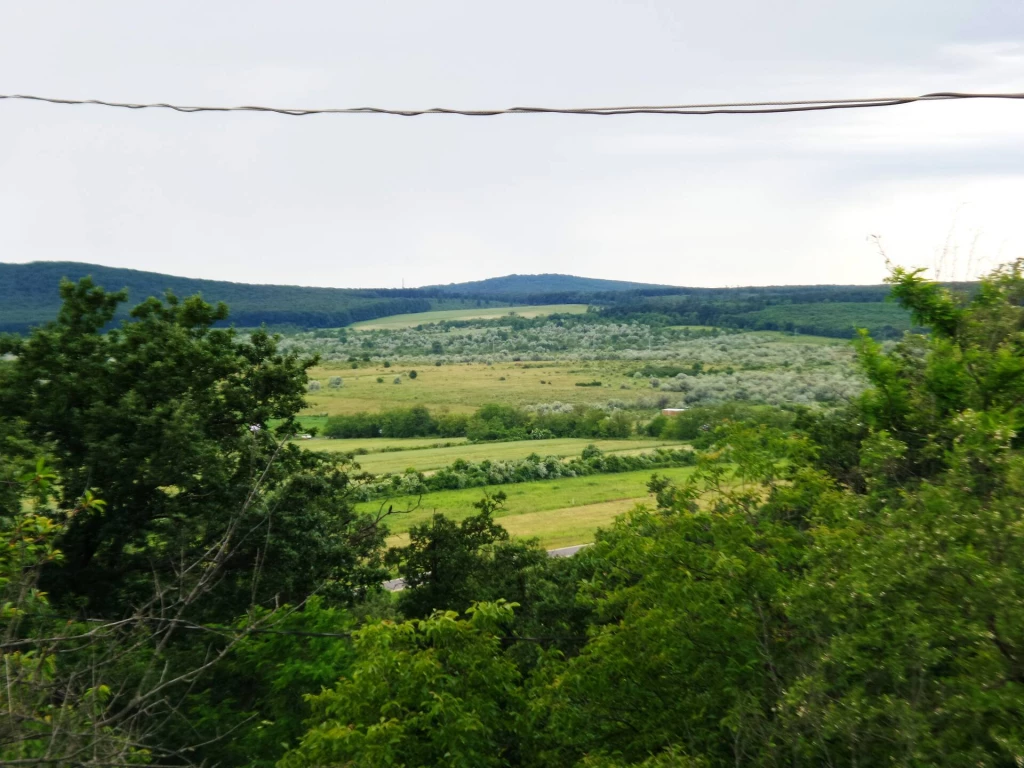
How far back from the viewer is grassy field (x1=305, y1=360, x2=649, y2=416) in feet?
279

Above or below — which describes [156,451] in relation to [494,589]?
above

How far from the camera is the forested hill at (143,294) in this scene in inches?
2889

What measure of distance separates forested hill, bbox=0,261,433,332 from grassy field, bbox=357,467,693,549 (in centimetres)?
1270

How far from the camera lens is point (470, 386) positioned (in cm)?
11569

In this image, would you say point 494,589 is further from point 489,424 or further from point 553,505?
point 489,424

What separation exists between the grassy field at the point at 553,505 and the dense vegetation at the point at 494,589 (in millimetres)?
14316

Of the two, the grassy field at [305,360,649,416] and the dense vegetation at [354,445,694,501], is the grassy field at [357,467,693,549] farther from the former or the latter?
the grassy field at [305,360,649,416]

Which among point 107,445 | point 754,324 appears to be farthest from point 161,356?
point 754,324

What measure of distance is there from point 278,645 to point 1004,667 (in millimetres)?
12238

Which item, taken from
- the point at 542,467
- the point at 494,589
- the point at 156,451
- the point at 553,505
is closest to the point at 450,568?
the point at 494,589

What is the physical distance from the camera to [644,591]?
12922mm

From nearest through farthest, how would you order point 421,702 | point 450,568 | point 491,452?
point 421,702
point 450,568
point 491,452

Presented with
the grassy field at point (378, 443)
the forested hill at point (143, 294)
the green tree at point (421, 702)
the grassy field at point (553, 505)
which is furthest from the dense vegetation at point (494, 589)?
the grassy field at point (378, 443)

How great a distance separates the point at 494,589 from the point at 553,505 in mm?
22962
